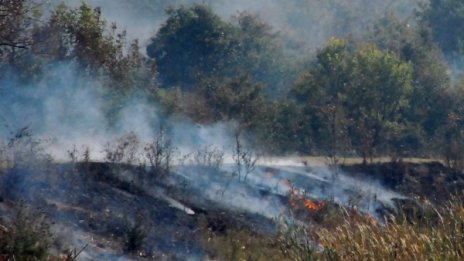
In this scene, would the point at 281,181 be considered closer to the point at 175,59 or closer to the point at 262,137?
the point at 262,137

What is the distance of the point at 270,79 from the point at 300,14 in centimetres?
3169

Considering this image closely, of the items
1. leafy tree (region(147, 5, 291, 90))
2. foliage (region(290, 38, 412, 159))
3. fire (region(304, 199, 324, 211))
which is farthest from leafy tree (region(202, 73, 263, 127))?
fire (region(304, 199, 324, 211))

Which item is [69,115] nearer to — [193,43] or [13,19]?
[13,19]

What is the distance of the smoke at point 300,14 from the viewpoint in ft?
202

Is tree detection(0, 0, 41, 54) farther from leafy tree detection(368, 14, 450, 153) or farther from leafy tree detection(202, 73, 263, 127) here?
leafy tree detection(368, 14, 450, 153)

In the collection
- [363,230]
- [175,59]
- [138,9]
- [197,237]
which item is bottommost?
[197,237]

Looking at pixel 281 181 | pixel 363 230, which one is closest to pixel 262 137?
pixel 281 181

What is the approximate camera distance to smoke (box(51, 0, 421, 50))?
202ft

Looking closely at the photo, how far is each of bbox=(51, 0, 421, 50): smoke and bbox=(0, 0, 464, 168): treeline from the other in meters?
16.5

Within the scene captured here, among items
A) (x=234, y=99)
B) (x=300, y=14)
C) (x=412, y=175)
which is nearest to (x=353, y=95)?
(x=234, y=99)

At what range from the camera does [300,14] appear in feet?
243

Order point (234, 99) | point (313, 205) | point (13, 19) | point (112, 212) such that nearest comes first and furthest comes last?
point (13, 19) < point (112, 212) < point (313, 205) < point (234, 99)

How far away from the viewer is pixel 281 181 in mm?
22453

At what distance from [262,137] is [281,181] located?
5572 mm
